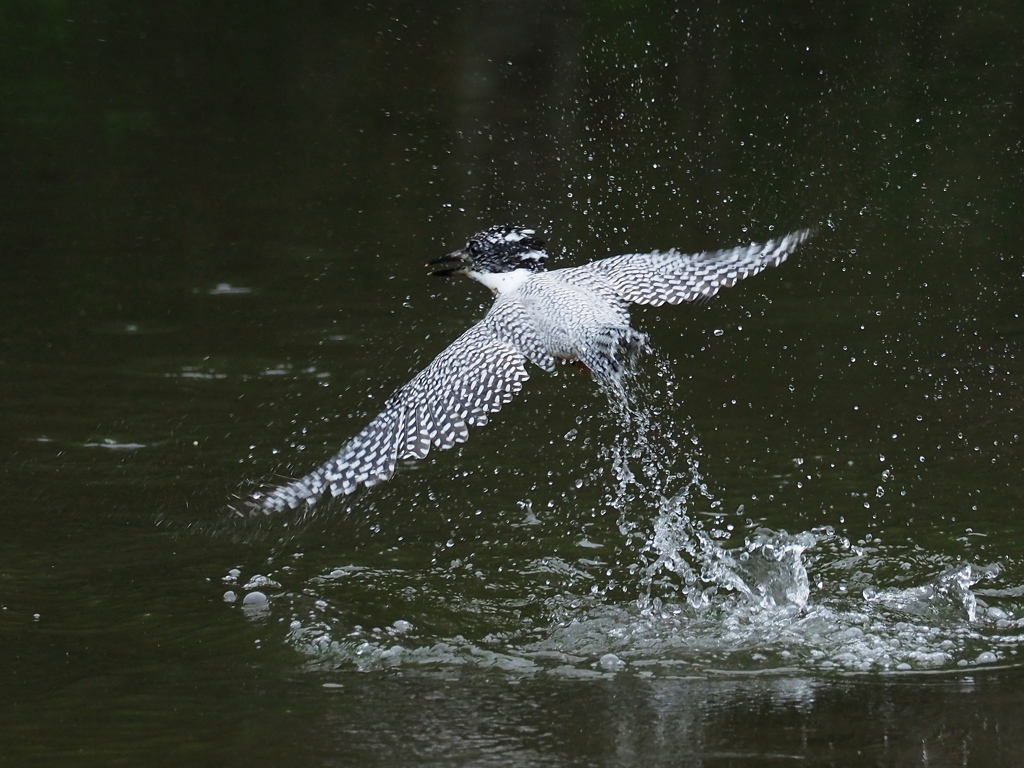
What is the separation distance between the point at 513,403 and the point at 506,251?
128 cm

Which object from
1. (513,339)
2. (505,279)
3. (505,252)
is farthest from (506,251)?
(513,339)

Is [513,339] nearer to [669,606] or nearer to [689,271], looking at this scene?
[689,271]

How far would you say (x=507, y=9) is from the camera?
13.7m

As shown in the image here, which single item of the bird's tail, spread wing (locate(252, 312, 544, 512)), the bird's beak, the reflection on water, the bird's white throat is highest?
the bird's beak

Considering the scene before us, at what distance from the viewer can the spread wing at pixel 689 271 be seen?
6117mm

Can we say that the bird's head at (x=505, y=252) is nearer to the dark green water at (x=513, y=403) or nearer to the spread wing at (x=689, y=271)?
the spread wing at (x=689, y=271)

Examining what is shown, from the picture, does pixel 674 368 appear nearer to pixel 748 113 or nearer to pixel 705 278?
pixel 705 278

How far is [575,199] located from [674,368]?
9.19 ft

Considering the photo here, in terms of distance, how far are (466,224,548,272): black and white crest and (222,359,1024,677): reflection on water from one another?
0.76 metres

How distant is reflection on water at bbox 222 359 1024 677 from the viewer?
4.86 metres

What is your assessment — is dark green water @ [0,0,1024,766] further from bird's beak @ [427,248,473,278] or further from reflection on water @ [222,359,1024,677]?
bird's beak @ [427,248,473,278]

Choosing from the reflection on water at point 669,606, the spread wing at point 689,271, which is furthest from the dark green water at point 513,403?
the spread wing at point 689,271

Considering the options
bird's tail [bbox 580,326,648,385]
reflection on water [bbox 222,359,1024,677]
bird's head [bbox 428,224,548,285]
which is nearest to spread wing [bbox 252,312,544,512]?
bird's tail [bbox 580,326,648,385]

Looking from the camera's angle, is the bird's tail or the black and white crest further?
the black and white crest
